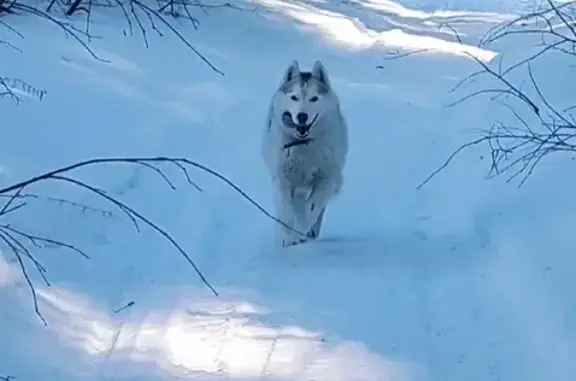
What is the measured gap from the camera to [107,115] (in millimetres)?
11039

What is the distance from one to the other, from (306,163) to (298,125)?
28 cm

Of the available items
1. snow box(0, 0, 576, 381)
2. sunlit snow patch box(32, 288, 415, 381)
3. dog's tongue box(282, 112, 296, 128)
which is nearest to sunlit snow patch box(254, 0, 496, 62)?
snow box(0, 0, 576, 381)

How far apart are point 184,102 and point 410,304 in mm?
6642

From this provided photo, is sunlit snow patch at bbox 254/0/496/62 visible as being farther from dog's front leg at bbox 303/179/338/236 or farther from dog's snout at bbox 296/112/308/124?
dog's snout at bbox 296/112/308/124

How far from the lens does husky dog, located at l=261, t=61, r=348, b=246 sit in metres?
7.56

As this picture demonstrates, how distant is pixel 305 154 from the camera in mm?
7652

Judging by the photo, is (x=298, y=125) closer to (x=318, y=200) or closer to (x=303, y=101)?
(x=303, y=101)

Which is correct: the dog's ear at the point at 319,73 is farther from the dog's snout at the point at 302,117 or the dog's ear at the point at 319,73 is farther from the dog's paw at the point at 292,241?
the dog's paw at the point at 292,241

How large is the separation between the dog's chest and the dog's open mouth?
0.29 feet

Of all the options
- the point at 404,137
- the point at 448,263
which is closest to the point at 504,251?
the point at 448,263

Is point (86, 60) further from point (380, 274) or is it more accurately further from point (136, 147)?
point (380, 274)

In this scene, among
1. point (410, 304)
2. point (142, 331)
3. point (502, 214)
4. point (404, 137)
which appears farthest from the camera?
point (404, 137)

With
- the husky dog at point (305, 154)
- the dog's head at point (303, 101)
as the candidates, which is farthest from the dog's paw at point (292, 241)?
the dog's head at point (303, 101)

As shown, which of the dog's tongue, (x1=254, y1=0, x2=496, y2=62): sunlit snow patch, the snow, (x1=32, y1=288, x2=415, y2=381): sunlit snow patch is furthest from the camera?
(x1=254, y1=0, x2=496, y2=62): sunlit snow patch
